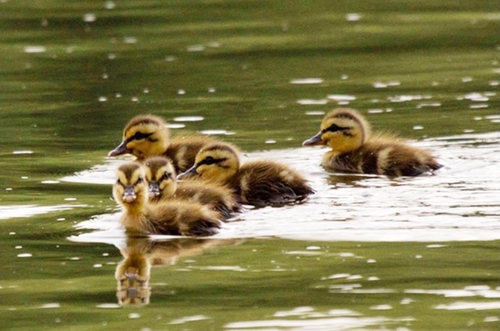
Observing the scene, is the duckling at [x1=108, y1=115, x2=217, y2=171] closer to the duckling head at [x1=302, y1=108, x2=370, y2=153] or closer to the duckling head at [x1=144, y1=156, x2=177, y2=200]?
the duckling head at [x1=302, y1=108, x2=370, y2=153]

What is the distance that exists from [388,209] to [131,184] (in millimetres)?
1290

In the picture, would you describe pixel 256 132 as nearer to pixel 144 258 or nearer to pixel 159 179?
pixel 159 179

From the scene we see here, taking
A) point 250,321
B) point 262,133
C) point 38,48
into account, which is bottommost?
point 250,321

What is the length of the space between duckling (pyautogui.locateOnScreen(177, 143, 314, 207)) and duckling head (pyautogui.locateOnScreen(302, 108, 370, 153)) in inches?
44.7

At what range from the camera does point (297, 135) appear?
34.5ft

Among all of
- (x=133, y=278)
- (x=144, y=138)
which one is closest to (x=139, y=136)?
(x=144, y=138)

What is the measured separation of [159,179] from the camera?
794 cm

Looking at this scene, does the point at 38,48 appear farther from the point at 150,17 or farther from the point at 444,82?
the point at 444,82

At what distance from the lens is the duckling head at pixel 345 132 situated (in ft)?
31.3

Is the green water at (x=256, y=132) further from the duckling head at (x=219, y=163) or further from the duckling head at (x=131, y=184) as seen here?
the duckling head at (x=219, y=163)

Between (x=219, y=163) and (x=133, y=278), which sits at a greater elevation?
(x=219, y=163)

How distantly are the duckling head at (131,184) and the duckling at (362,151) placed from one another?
195 cm

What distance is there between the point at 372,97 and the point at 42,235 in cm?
516

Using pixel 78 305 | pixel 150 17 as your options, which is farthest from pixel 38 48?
pixel 78 305
